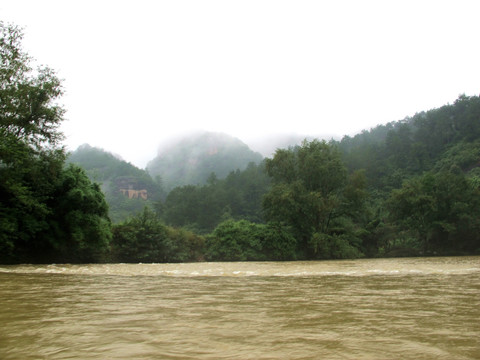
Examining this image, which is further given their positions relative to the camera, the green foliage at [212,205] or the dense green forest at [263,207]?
the green foliage at [212,205]

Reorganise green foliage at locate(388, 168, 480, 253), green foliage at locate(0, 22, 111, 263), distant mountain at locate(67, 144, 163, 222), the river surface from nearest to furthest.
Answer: the river surface, green foliage at locate(0, 22, 111, 263), green foliage at locate(388, 168, 480, 253), distant mountain at locate(67, 144, 163, 222)

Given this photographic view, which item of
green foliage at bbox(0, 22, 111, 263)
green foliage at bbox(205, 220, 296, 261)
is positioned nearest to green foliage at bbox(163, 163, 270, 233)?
green foliage at bbox(205, 220, 296, 261)

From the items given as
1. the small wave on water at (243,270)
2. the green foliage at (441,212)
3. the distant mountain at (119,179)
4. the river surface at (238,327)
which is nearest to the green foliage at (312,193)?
the green foliage at (441,212)

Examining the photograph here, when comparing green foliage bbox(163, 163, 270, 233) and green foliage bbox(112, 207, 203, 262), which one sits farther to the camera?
green foliage bbox(163, 163, 270, 233)

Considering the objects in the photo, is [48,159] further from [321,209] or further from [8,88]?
[321,209]

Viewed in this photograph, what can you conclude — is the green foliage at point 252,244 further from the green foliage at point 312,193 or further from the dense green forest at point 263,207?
the green foliage at point 312,193

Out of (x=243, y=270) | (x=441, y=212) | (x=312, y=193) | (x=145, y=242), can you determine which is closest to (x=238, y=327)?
(x=243, y=270)

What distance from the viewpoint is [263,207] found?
34.3 metres

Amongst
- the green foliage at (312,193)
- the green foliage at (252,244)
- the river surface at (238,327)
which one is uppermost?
the green foliage at (312,193)

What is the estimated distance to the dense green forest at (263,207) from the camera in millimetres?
Answer: 18656

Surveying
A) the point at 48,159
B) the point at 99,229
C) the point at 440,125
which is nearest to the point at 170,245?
the point at 99,229

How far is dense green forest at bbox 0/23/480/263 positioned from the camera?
734 inches

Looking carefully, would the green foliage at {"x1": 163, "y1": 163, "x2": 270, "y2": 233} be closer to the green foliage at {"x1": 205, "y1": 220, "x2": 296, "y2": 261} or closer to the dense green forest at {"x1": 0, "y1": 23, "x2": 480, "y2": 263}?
the dense green forest at {"x1": 0, "y1": 23, "x2": 480, "y2": 263}

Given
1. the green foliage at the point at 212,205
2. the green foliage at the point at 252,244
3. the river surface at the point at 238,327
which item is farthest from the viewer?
the green foliage at the point at 212,205
